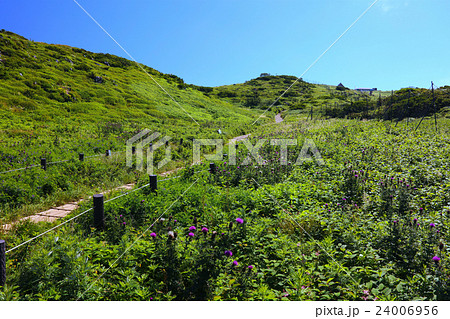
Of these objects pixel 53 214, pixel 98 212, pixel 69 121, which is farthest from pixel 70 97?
pixel 98 212

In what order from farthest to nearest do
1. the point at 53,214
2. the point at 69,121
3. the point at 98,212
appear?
the point at 69,121
the point at 53,214
the point at 98,212

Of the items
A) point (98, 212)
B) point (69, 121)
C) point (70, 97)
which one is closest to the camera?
point (98, 212)

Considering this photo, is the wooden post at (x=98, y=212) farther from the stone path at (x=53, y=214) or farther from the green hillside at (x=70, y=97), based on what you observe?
the green hillside at (x=70, y=97)

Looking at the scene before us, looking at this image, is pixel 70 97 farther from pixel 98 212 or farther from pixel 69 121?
pixel 98 212

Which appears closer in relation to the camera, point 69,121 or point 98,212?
point 98,212

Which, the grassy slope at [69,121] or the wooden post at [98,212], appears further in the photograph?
the grassy slope at [69,121]

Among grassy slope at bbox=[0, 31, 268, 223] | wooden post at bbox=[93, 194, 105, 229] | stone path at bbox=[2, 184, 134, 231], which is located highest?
grassy slope at bbox=[0, 31, 268, 223]

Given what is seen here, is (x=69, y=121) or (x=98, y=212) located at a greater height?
(x=69, y=121)

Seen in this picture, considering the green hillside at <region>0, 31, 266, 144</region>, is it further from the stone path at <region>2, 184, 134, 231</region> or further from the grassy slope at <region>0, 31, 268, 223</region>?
the stone path at <region>2, 184, 134, 231</region>

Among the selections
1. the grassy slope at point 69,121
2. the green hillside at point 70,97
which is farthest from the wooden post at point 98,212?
the green hillside at point 70,97

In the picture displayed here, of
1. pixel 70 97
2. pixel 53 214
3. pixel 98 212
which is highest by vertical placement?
pixel 70 97

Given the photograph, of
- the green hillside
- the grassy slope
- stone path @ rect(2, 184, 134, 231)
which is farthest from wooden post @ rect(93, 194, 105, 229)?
the green hillside

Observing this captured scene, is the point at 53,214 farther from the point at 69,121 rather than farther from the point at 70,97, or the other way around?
the point at 70,97
